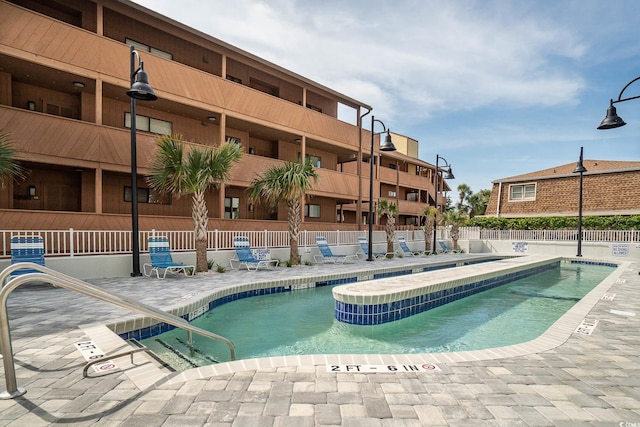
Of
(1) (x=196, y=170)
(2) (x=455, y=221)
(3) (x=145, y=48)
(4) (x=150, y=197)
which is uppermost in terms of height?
(3) (x=145, y=48)

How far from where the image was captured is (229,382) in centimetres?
327

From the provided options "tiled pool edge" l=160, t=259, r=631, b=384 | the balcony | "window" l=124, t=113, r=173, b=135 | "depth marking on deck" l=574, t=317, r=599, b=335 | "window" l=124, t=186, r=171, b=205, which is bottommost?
"depth marking on deck" l=574, t=317, r=599, b=335

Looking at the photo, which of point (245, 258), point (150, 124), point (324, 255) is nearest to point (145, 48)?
point (150, 124)

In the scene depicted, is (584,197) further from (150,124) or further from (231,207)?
(150,124)

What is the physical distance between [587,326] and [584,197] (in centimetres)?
2705

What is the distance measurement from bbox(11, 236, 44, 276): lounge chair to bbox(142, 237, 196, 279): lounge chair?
8.75 ft

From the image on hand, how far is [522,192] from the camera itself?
3017cm

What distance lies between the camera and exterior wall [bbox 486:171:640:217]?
2464 centimetres

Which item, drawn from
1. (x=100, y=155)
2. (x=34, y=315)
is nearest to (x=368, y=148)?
(x=100, y=155)

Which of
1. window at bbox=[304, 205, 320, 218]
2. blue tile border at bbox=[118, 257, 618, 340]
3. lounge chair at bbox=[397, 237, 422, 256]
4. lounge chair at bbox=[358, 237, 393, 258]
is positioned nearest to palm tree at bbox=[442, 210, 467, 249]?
lounge chair at bbox=[397, 237, 422, 256]

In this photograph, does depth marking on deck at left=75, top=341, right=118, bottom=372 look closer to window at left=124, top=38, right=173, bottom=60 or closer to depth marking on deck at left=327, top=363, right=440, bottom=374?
depth marking on deck at left=327, top=363, right=440, bottom=374

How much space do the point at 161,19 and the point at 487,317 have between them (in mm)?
15119

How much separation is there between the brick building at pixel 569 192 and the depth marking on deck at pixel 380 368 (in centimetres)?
2929

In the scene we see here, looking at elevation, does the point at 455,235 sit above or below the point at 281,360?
below
